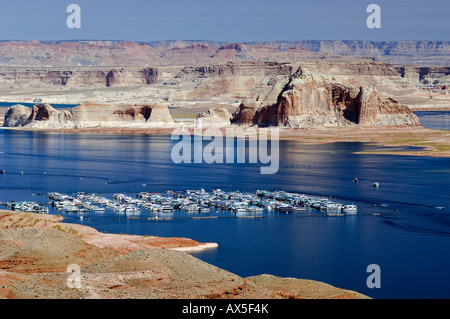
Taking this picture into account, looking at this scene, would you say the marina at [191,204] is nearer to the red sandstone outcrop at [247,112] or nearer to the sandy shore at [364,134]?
the sandy shore at [364,134]

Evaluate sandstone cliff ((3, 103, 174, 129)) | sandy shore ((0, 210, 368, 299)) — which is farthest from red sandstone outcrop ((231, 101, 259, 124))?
sandy shore ((0, 210, 368, 299))

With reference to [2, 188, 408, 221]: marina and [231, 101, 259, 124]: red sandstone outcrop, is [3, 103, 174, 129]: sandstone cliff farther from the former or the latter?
[2, 188, 408, 221]: marina

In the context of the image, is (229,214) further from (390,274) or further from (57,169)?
(57,169)

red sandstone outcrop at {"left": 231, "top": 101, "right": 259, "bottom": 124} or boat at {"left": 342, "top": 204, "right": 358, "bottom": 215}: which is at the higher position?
red sandstone outcrop at {"left": 231, "top": 101, "right": 259, "bottom": 124}

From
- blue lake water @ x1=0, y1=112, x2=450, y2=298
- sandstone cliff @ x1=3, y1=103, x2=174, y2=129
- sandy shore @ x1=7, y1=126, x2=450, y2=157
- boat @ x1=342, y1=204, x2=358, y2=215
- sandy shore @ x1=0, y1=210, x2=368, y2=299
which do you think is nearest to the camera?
sandy shore @ x1=0, y1=210, x2=368, y2=299

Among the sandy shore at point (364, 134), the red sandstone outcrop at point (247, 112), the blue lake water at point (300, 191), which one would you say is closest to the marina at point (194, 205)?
the blue lake water at point (300, 191)
